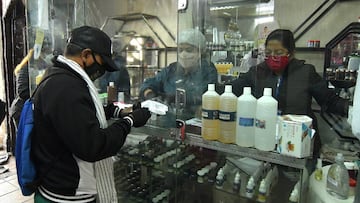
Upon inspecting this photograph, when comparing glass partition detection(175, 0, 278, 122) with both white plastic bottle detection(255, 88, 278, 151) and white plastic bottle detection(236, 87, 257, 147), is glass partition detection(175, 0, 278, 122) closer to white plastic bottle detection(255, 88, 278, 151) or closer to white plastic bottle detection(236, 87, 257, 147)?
white plastic bottle detection(236, 87, 257, 147)

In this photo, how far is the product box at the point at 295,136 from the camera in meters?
1.12

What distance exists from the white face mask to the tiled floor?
217 cm

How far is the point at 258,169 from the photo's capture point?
1464 mm

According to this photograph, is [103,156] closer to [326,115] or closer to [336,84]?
[326,115]

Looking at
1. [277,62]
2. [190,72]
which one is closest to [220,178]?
[190,72]

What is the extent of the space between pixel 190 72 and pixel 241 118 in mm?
661

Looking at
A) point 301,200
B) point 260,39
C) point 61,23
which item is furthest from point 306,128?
point 61,23

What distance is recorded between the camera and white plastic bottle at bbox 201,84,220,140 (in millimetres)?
1443

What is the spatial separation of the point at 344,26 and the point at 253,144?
4.90ft

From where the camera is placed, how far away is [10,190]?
117 inches

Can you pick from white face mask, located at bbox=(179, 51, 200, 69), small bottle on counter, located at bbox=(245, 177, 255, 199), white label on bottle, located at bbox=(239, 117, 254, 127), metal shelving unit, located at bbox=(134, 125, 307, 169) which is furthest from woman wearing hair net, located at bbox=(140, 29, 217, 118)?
small bottle on counter, located at bbox=(245, 177, 255, 199)

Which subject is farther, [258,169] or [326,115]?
[326,115]

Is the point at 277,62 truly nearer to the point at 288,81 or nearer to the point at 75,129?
the point at 288,81

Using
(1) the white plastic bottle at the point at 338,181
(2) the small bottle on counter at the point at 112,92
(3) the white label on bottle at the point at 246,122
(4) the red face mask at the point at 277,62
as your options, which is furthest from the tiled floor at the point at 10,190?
(1) the white plastic bottle at the point at 338,181
